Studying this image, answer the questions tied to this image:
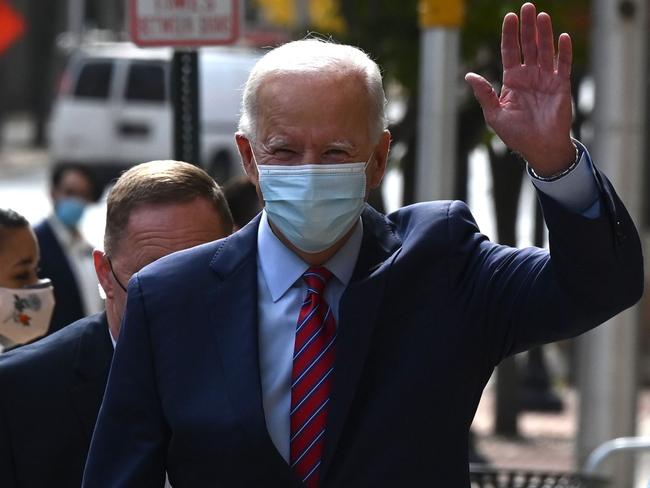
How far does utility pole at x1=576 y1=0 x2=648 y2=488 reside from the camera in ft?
25.3

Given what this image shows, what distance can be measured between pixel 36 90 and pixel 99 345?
122 ft

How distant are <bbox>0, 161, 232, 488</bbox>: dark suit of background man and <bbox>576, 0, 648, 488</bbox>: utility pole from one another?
4427 millimetres

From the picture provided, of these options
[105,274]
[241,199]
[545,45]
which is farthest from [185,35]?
[545,45]

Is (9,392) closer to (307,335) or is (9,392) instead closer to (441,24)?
(307,335)

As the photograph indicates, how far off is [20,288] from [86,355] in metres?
1.14

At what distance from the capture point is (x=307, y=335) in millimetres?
2922

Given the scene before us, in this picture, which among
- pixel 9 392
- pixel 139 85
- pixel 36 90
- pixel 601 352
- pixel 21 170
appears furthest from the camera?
pixel 36 90

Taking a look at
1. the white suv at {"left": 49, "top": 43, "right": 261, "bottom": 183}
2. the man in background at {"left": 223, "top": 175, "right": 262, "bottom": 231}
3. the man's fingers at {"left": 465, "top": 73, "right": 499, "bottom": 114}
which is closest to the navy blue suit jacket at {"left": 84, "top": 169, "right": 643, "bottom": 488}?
the man's fingers at {"left": 465, "top": 73, "right": 499, "bottom": 114}

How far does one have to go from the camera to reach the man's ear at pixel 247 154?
3068mm

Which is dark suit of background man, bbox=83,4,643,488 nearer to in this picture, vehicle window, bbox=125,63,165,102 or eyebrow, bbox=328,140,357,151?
eyebrow, bbox=328,140,357,151

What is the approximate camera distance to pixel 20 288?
4660mm

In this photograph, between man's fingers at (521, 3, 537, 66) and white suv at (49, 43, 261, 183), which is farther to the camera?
white suv at (49, 43, 261, 183)

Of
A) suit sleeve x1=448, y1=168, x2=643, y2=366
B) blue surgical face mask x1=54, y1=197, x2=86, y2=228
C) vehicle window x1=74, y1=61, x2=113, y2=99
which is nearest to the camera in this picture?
suit sleeve x1=448, y1=168, x2=643, y2=366

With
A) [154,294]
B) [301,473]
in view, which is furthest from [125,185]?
[301,473]
